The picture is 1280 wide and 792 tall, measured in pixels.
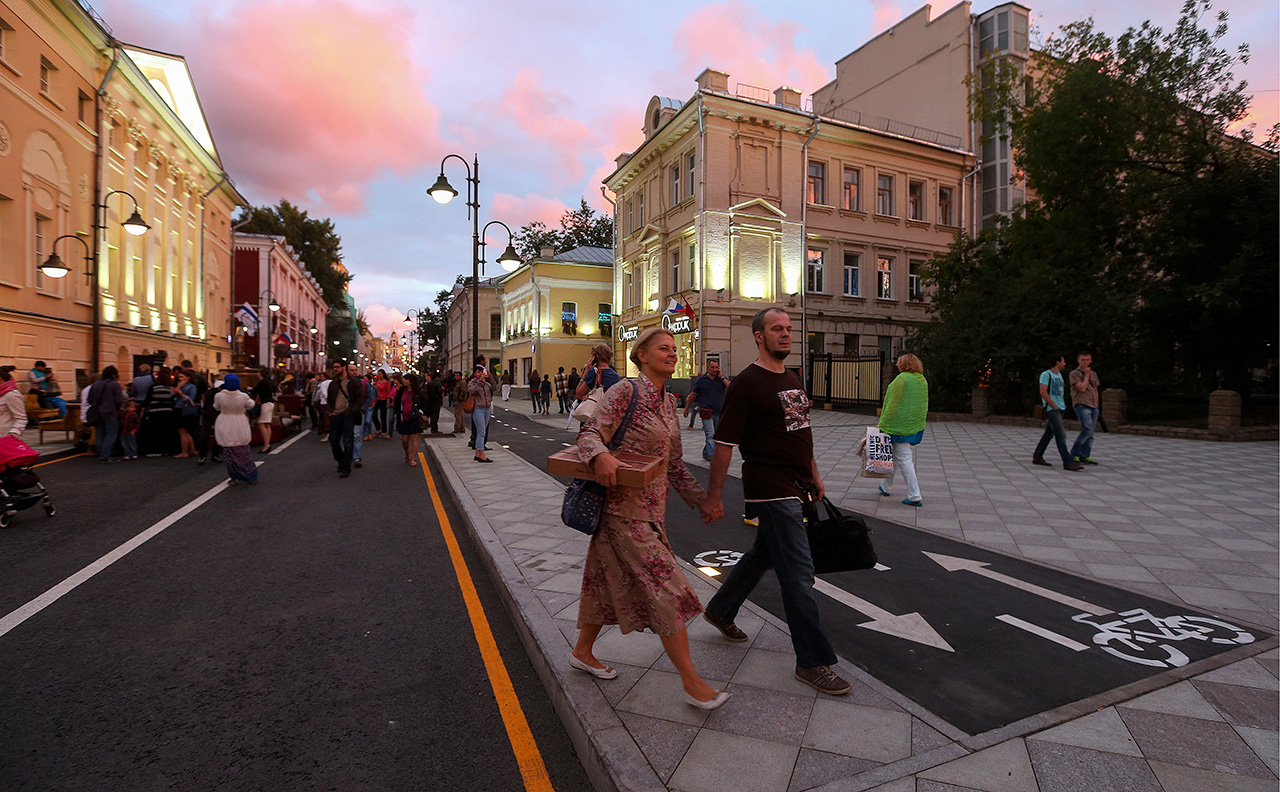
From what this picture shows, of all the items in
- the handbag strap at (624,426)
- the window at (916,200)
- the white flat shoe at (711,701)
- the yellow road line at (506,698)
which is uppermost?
the window at (916,200)

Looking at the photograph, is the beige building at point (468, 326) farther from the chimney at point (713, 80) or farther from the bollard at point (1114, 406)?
the bollard at point (1114, 406)

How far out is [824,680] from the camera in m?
3.20

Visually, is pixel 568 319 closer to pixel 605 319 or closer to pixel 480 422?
pixel 605 319

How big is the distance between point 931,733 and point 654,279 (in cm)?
3019

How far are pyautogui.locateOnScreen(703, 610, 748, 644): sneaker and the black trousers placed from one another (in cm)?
855

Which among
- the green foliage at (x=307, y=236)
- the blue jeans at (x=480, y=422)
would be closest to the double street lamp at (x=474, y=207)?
the blue jeans at (x=480, y=422)

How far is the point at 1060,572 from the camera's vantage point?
5387 mm

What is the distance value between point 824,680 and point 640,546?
45.3 inches

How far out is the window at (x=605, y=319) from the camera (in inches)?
1740

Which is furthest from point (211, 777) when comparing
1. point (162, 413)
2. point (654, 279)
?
point (654, 279)

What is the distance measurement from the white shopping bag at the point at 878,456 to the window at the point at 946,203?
1143 inches

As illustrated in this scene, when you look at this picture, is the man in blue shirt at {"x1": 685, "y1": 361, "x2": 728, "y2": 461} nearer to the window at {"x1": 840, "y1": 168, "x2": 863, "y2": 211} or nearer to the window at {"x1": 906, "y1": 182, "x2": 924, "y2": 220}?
the window at {"x1": 840, "y1": 168, "x2": 863, "y2": 211}

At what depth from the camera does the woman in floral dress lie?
3.00 meters

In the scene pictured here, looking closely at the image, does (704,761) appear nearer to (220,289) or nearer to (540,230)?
(220,289)
